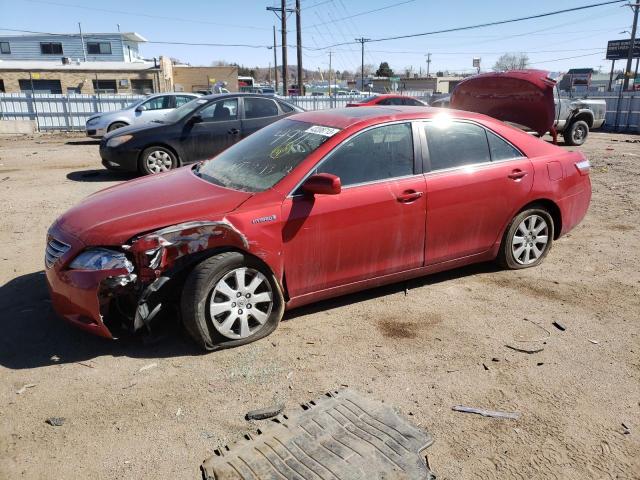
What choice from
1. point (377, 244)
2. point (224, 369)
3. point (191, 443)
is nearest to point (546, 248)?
point (377, 244)

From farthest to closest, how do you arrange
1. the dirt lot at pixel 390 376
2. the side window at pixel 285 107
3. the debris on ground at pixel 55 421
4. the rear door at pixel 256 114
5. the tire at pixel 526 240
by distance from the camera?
the side window at pixel 285 107 < the rear door at pixel 256 114 < the tire at pixel 526 240 < the debris on ground at pixel 55 421 < the dirt lot at pixel 390 376

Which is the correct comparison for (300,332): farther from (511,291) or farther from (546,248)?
(546,248)

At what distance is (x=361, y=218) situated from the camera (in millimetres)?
3895

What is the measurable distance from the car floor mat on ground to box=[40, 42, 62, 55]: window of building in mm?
55761

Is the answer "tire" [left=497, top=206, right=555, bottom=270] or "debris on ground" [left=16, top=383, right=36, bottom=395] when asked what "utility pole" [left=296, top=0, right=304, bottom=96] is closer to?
"tire" [left=497, top=206, right=555, bottom=270]

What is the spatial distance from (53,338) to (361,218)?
8.11 ft

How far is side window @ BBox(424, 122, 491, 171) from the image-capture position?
171 inches

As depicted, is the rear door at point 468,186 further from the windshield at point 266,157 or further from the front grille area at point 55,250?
the front grille area at point 55,250

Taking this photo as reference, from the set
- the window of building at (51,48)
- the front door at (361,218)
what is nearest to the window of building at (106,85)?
the window of building at (51,48)

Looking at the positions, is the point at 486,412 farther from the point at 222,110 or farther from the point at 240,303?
the point at 222,110

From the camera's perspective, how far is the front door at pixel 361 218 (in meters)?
3.73

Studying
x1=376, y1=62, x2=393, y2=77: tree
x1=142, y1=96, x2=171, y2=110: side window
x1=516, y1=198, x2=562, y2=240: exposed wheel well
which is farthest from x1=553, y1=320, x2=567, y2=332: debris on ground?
x1=376, y1=62, x2=393, y2=77: tree

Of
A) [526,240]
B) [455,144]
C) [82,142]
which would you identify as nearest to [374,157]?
[455,144]

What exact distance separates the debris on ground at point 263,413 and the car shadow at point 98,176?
8.19m
